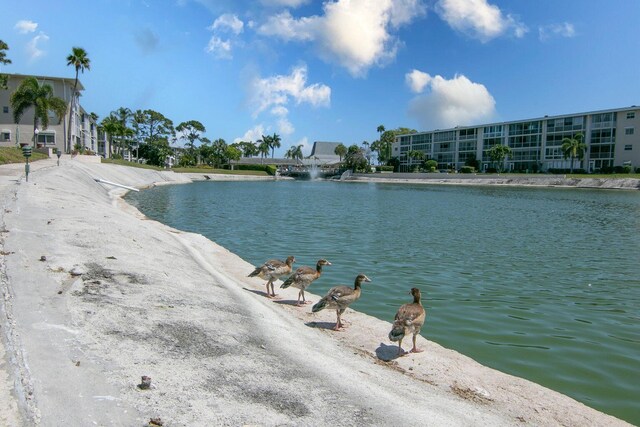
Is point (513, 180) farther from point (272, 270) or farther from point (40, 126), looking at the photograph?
point (272, 270)

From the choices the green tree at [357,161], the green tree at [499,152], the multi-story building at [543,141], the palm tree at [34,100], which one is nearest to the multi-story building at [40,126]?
the palm tree at [34,100]

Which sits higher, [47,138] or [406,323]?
[47,138]

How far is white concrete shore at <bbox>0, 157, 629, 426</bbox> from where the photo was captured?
5.22 meters

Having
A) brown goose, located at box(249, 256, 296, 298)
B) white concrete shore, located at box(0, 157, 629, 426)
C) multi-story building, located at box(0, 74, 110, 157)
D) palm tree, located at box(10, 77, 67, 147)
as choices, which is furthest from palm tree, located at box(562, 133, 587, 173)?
white concrete shore, located at box(0, 157, 629, 426)

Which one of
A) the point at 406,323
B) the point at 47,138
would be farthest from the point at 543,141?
the point at 406,323

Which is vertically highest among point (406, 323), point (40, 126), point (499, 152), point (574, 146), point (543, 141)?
point (543, 141)

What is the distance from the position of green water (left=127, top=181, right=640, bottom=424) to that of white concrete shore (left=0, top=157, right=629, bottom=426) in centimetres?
142

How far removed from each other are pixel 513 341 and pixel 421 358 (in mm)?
2999

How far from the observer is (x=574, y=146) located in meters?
118

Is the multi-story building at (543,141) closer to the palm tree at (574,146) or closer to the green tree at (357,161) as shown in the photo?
the palm tree at (574,146)

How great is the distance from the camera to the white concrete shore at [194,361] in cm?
522

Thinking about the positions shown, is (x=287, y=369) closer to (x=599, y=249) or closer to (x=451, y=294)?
(x=451, y=294)

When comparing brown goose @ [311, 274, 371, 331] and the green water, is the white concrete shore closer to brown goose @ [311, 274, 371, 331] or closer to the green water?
brown goose @ [311, 274, 371, 331]

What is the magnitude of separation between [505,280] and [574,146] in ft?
381
